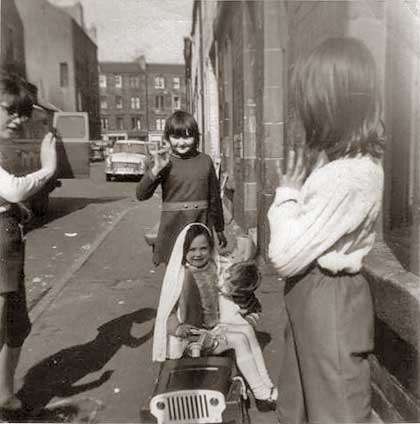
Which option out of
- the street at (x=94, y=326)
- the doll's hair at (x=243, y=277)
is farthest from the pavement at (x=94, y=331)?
the doll's hair at (x=243, y=277)

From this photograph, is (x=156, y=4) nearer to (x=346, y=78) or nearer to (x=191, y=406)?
(x=346, y=78)

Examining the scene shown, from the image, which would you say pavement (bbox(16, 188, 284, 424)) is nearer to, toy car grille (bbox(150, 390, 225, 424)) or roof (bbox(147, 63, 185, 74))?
toy car grille (bbox(150, 390, 225, 424))

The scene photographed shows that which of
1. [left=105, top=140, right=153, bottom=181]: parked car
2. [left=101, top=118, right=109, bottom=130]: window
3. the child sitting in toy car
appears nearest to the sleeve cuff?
the child sitting in toy car

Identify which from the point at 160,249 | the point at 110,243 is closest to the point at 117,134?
the point at 110,243

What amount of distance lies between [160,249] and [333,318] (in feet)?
6.93

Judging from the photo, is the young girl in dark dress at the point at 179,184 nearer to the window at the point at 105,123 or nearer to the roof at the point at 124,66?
the roof at the point at 124,66

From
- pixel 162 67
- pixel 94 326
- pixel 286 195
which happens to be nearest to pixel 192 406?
pixel 286 195

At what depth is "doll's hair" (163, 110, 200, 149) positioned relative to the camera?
3.33 meters

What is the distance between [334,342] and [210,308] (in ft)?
4.32

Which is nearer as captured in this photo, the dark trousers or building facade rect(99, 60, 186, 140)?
the dark trousers

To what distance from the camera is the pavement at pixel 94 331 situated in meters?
2.93

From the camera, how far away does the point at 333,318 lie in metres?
1.52

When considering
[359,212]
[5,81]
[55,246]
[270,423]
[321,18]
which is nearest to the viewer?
[359,212]

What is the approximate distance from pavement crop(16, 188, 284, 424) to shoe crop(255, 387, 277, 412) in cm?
3
